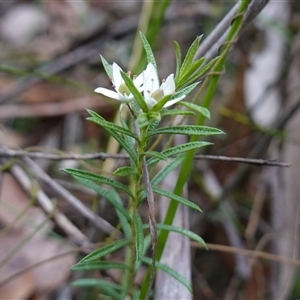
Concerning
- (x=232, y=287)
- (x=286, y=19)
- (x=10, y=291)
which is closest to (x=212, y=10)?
(x=286, y=19)

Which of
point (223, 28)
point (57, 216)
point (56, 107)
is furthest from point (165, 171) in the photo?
point (56, 107)

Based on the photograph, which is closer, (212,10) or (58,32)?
(212,10)

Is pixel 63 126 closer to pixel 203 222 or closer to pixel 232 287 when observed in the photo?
pixel 203 222

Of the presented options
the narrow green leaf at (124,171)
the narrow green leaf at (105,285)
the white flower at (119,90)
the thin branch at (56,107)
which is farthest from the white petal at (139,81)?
the thin branch at (56,107)

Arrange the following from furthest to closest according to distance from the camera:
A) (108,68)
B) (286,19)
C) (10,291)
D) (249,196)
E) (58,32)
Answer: (58,32) < (286,19) < (249,196) < (10,291) < (108,68)

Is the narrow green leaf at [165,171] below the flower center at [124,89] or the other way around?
below

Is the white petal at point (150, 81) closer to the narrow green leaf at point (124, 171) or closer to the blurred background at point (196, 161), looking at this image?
the narrow green leaf at point (124, 171)

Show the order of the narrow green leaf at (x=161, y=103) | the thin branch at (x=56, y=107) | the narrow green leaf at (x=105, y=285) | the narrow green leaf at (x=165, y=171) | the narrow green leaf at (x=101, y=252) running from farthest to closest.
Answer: the thin branch at (x=56, y=107) < the narrow green leaf at (x=105, y=285) < the narrow green leaf at (x=165, y=171) < the narrow green leaf at (x=101, y=252) < the narrow green leaf at (x=161, y=103)

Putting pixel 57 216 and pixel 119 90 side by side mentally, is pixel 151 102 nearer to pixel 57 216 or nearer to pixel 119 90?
pixel 119 90
